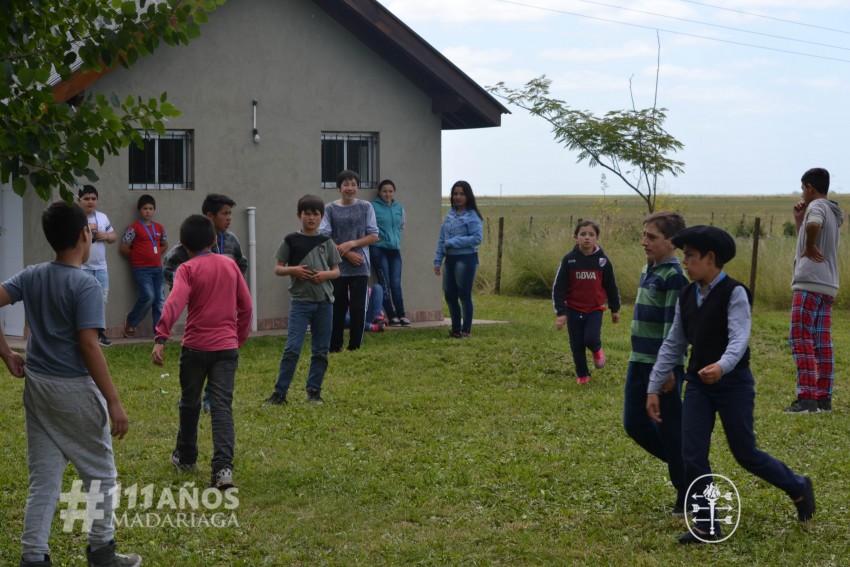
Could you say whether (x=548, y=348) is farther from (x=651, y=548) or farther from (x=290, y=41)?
(x=651, y=548)

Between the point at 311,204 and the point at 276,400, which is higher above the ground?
the point at 311,204

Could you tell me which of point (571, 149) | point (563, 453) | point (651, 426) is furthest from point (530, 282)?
point (651, 426)

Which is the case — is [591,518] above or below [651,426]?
below

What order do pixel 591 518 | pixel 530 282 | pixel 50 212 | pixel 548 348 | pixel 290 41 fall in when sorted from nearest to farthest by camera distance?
pixel 50 212, pixel 591 518, pixel 548 348, pixel 290 41, pixel 530 282

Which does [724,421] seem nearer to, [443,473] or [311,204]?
[443,473]

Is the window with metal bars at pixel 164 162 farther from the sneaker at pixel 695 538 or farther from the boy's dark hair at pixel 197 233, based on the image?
the sneaker at pixel 695 538

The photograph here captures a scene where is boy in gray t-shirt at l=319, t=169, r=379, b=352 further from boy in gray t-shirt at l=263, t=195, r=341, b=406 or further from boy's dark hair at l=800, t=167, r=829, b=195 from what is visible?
boy's dark hair at l=800, t=167, r=829, b=195

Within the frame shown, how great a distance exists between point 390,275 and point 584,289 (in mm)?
4457

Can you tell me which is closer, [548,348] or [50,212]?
[50,212]

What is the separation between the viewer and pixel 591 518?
20.4 ft

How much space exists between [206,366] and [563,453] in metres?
2.58

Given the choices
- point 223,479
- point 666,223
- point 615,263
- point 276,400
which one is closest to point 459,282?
point 276,400

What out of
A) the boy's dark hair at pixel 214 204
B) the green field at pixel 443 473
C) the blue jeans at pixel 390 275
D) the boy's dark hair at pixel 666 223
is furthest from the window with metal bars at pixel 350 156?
the boy's dark hair at pixel 666 223

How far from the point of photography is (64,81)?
517 cm
